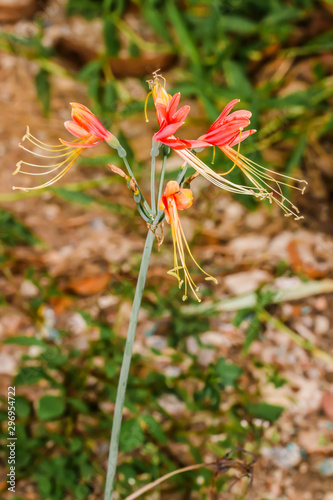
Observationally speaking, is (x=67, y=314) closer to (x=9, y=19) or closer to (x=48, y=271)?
(x=48, y=271)

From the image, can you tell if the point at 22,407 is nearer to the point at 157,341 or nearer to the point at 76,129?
the point at 157,341

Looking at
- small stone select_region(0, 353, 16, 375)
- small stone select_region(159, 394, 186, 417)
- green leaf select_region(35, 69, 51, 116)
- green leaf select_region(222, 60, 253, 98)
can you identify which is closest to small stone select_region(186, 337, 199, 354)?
small stone select_region(159, 394, 186, 417)

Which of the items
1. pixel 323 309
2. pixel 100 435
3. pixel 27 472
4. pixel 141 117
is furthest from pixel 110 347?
pixel 141 117

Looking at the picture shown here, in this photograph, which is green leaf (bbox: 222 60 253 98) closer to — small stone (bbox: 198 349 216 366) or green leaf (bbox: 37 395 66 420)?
small stone (bbox: 198 349 216 366)

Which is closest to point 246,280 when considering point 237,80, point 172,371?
point 172,371

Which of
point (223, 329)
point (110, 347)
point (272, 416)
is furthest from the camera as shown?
point (223, 329)

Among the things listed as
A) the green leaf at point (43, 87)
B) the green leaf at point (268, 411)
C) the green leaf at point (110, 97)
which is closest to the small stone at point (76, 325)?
the green leaf at point (268, 411)

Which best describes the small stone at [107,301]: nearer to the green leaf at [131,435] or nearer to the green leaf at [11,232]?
the green leaf at [11,232]
